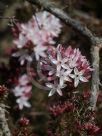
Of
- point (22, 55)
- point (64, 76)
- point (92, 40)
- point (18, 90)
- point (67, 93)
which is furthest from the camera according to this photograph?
point (18, 90)

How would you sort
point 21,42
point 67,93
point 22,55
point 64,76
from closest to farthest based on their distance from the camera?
point 64,76 < point 67,93 < point 21,42 < point 22,55

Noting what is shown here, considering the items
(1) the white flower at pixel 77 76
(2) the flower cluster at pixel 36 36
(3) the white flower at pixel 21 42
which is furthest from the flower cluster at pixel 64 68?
(3) the white flower at pixel 21 42

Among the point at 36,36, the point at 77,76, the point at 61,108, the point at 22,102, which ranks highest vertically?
the point at 36,36

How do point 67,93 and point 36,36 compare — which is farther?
point 36,36

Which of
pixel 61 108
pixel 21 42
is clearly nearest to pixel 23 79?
pixel 21 42

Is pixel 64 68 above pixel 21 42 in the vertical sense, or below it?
below

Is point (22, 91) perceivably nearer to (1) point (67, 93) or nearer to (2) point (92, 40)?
(2) point (92, 40)

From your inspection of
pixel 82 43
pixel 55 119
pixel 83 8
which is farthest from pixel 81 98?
pixel 83 8
